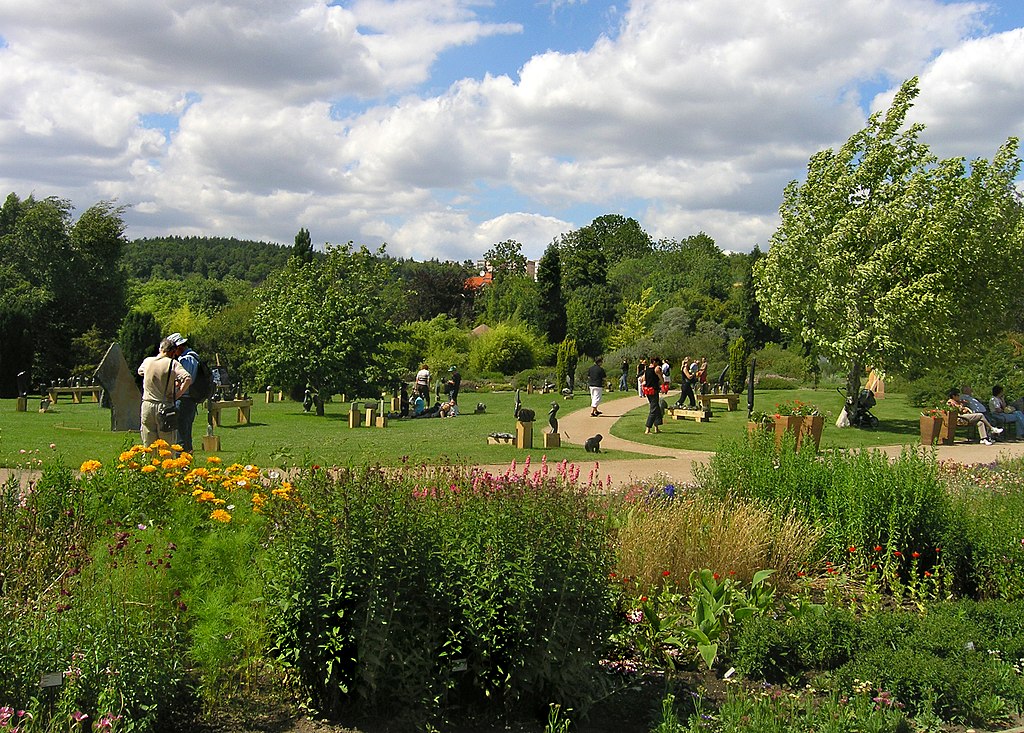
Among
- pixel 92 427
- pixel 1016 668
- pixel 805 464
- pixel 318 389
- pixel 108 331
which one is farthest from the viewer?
pixel 108 331

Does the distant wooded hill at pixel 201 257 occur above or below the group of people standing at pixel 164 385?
above

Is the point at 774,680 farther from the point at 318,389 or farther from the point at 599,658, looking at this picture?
the point at 318,389

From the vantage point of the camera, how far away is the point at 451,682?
13.2ft

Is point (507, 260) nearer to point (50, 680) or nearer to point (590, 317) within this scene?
point (590, 317)

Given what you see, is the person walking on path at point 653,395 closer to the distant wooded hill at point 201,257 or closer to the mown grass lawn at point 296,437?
the mown grass lawn at point 296,437

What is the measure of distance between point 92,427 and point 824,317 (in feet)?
52.6

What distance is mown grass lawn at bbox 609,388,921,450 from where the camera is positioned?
18297 mm

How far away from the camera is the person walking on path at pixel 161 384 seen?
10.1 m

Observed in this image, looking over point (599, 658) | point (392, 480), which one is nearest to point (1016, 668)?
point (599, 658)

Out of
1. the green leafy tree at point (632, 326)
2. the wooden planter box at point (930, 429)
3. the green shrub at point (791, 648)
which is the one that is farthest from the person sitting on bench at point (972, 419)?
the green leafy tree at point (632, 326)

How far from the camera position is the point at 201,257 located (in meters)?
158

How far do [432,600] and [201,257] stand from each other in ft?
539

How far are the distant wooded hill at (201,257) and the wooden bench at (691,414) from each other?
4342 inches

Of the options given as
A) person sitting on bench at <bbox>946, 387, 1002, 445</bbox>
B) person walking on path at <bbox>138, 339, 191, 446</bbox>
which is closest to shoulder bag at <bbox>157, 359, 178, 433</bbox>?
person walking on path at <bbox>138, 339, 191, 446</bbox>
